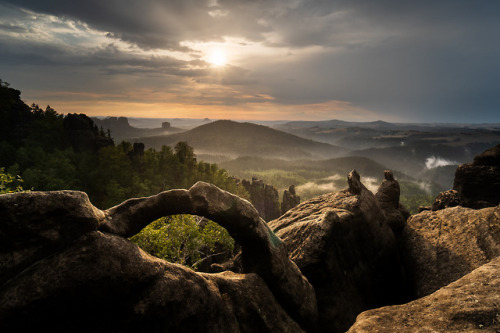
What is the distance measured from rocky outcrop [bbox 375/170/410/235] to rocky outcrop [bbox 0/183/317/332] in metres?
20.6

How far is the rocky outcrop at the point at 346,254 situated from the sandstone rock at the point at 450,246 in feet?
8.18

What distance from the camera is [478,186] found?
34625 millimetres

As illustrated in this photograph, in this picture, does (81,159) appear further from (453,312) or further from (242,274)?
(453,312)

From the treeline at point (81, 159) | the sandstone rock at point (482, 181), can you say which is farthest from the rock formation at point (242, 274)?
the treeline at point (81, 159)

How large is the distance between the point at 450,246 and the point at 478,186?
21224 mm

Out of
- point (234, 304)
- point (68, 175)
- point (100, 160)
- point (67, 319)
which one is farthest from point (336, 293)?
point (100, 160)

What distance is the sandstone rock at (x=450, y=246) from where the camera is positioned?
18141 mm

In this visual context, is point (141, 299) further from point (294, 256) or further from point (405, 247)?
point (405, 247)

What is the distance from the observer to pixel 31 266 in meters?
8.20

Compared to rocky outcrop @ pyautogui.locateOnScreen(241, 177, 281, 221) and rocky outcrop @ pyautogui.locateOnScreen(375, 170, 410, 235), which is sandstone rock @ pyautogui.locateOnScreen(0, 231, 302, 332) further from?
rocky outcrop @ pyautogui.locateOnScreen(241, 177, 281, 221)

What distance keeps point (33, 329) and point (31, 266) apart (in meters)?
1.99

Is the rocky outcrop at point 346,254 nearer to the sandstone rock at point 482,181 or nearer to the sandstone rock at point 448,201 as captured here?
the sandstone rock at point 448,201

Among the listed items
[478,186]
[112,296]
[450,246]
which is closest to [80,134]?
[112,296]

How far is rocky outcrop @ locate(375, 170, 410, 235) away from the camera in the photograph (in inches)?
1139
